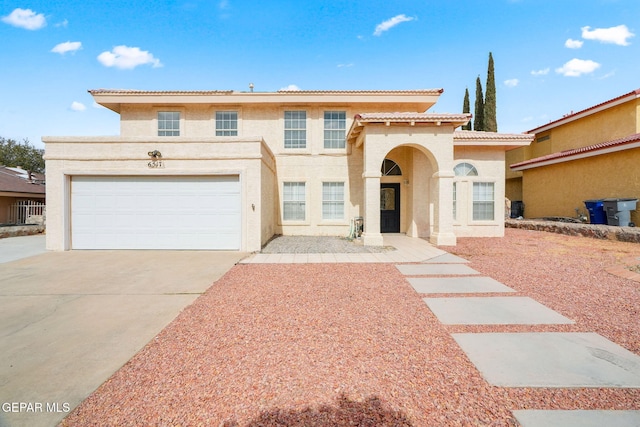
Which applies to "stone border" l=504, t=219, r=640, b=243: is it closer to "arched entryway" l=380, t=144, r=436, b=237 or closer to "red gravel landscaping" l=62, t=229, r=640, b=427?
"arched entryway" l=380, t=144, r=436, b=237

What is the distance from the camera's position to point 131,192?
9633mm

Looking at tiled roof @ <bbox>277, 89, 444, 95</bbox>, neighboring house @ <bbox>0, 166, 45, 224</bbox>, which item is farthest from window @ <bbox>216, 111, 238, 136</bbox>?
→ neighboring house @ <bbox>0, 166, 45, 224</bbox>

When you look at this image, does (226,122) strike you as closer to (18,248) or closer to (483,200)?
(18,248)

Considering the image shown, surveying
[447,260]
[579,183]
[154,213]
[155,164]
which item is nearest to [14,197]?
[154,213]

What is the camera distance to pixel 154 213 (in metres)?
9.64

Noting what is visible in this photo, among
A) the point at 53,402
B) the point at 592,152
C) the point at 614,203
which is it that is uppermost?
the point at 592,152

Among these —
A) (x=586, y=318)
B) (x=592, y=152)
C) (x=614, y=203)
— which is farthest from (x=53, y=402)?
(x=592, y=152)

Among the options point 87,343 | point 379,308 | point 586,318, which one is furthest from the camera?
point 379,308

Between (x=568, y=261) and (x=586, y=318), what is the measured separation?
15.1 feet

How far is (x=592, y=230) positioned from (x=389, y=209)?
797 cm

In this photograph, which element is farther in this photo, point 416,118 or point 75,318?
point 416,118

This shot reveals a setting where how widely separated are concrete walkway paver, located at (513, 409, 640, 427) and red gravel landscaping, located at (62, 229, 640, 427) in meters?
0.07

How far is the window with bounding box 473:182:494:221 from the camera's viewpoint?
41.1 feet

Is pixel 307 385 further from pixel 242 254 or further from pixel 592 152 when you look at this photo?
pixel 592 152
